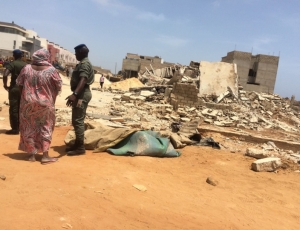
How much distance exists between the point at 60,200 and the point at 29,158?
139cm

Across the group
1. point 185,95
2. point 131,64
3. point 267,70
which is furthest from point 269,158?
point 131,64

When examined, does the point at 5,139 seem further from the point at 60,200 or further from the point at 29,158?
the point at 60,200

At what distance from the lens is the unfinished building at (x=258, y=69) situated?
20172mm

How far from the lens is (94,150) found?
14.3 ft

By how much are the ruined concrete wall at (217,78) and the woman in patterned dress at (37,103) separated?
31.8ft

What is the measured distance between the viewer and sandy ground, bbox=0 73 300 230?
87.0 inches

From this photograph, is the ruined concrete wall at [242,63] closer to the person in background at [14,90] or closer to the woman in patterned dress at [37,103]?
the person in background at [14,90]

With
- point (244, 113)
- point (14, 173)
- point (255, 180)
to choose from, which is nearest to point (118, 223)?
point (14, 173)

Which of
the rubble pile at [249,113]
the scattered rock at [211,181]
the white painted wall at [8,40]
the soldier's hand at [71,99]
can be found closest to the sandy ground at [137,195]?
the scattered rock at [211,181]

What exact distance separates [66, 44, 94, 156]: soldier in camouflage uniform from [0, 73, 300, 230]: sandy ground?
Answer: 1.00 ft

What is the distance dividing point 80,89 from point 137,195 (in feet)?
5.78

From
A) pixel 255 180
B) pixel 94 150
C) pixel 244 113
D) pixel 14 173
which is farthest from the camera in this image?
pixel 244 113

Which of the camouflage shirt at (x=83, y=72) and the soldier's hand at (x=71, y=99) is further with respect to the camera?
the camouflage shirt at (x=83, y=72)

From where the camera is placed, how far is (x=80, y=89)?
3.76 metres
